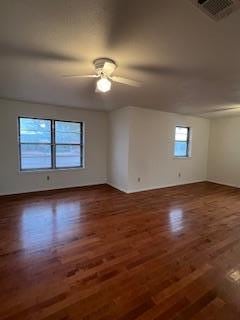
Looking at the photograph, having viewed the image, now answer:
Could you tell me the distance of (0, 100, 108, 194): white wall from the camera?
445 centimetres

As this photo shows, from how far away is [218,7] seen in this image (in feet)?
4.07

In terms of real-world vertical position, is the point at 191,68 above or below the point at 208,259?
above

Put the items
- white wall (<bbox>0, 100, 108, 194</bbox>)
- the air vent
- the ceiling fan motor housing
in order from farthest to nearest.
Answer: white wall (<bbox>0, 100, 108, 194</bbox>) → the ceiling fan motor housing → the air vent

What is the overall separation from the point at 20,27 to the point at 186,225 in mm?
3363

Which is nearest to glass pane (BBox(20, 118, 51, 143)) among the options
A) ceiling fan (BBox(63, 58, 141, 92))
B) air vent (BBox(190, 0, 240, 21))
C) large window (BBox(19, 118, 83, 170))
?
large window (BBox(19, 118, 83, 170))

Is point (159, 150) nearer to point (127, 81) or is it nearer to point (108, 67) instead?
point (127, 81)

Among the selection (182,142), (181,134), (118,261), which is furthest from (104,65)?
(182,142)

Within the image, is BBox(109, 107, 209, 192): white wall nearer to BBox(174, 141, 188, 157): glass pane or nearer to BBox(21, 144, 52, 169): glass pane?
BBox(174, 141, 188, 157): glass pane

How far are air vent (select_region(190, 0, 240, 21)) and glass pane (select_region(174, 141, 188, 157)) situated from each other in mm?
4814

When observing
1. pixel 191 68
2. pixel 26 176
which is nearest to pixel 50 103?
pixel 26 176

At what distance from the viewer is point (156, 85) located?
3057mm

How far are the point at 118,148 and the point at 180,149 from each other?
2263 mm

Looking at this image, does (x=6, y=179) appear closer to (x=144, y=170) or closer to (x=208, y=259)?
(x=144, y=170)

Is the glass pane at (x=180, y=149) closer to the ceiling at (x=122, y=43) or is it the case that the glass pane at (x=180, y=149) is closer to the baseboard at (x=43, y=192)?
the ceiling at (x=122, y=43)
